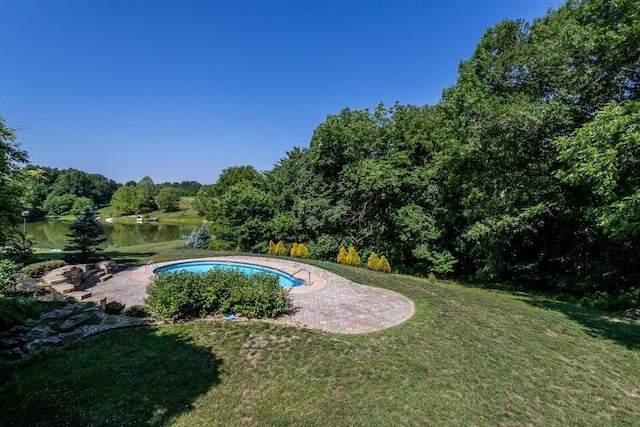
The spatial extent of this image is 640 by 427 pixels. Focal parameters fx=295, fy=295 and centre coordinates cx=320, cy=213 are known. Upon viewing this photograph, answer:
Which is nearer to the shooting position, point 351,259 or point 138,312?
point 138,312

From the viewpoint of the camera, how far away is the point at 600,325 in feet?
26.6

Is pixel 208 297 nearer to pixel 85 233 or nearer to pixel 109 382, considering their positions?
pixel 109 382

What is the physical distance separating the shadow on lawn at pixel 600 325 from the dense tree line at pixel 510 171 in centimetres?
255

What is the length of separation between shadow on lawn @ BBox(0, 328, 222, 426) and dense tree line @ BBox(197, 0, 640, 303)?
424 inches

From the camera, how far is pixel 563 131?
1147 cm

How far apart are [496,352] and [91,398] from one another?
7560 mm

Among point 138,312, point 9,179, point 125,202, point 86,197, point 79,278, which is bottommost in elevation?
point 138,312

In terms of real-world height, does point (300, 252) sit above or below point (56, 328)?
above

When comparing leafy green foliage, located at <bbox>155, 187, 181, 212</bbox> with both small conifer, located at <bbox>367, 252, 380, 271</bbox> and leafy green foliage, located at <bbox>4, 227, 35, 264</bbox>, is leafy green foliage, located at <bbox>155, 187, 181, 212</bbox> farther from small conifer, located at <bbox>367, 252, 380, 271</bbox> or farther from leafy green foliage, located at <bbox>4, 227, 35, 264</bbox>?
small conifer, located at <bbox>367, 252, 380, 271</bbox>

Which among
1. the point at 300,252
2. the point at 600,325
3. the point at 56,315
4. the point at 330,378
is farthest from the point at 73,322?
the point at 600,325

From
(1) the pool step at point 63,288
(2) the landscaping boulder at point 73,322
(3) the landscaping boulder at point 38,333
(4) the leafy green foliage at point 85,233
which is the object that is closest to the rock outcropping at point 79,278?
(1) the pool step at point 63,288

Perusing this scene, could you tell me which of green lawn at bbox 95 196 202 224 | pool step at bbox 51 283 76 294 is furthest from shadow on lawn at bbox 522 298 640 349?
green lawn at bbox 95 196 202 224

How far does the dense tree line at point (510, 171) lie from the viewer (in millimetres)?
8930

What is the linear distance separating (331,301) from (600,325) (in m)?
7.49
